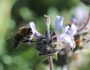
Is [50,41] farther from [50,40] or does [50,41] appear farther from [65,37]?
[65,37]

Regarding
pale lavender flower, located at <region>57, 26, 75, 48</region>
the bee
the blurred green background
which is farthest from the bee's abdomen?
the blurred green background

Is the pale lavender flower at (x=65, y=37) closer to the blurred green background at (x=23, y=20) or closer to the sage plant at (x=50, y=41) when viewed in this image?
the sage plant at (x=50, y=41)

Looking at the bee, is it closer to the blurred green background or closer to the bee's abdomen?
the bee's abdomen

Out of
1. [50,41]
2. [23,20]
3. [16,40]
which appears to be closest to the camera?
[50,41]

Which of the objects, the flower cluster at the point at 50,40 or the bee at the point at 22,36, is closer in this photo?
the flower cluster at the point at 50,40

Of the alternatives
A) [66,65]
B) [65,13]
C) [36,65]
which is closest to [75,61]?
[66,65]

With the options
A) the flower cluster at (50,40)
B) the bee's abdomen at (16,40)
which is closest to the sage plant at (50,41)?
the flower cluster at (50,40)

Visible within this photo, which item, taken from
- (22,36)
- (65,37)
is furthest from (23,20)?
(65,37)

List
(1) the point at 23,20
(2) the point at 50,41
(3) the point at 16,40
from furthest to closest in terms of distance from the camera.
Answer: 1. (1) the point at 23,20
2. (3) the point at 16,40
3. (2) the point at 50,41

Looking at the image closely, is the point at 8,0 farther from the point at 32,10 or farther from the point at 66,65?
the point at 66,65
